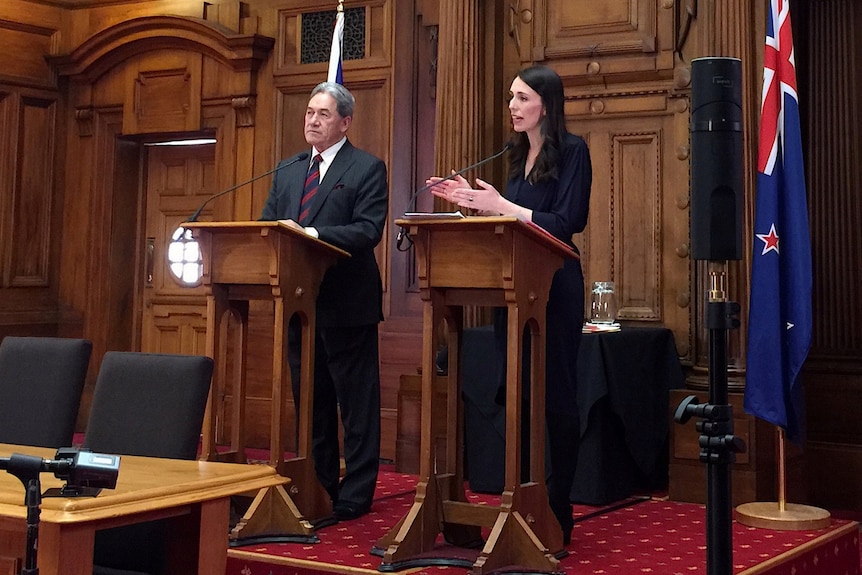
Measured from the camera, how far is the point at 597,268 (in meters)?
5.39

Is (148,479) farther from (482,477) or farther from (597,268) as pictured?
(597,268)

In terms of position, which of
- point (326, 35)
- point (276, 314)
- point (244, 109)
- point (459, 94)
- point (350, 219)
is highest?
point (326, 35)

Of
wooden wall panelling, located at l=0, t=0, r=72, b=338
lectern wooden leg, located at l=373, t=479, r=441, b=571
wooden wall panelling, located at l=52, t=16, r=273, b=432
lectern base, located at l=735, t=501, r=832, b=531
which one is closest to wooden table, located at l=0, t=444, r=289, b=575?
lectern wooden leg, located at l=373, t=479, r=441, b=571

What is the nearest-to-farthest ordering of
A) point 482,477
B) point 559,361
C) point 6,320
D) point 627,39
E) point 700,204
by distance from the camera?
point 700,204 → point 559,361 → point 482,477 → point 627,39 → point 6,320

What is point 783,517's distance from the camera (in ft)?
13.8

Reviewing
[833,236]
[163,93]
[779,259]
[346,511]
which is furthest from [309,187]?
[163,93]

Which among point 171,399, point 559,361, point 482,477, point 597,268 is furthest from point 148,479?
point 597,268

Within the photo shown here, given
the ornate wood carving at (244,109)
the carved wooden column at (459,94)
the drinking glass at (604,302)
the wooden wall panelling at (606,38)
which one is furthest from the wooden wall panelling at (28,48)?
the drinking glass at (604,302)

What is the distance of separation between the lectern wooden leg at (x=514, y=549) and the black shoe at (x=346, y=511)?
951mm

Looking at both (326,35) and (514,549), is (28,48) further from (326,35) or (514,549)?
(514,549)

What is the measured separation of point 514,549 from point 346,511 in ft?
3.20

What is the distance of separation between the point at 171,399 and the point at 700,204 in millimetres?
1234

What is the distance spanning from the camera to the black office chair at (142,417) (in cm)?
235

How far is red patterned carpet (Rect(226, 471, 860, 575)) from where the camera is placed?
3.39 m
